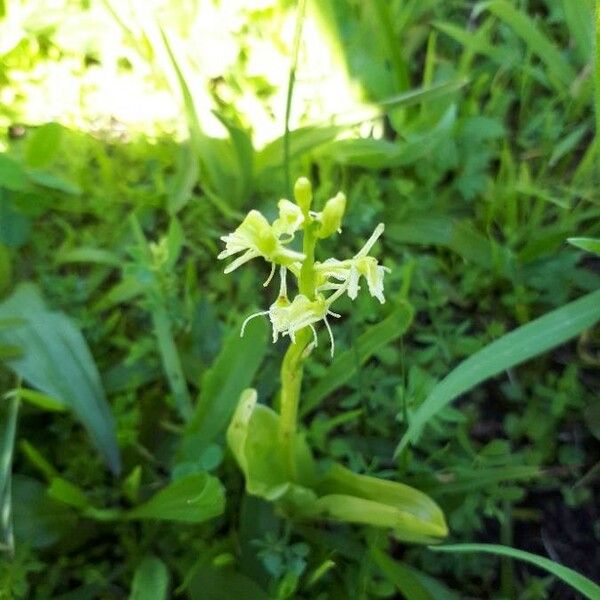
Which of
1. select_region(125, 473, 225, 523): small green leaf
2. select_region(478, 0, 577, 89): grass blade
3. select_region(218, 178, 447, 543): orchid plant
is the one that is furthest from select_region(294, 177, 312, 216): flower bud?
select_region(478, 0, 577, 89): grass blade

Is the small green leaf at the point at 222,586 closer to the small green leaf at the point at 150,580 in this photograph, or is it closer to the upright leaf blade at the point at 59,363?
the small green leaf at the point at 150,580

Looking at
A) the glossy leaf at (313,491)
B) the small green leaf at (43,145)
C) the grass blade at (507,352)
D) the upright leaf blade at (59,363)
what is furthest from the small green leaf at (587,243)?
the small green leaf at (43,145)

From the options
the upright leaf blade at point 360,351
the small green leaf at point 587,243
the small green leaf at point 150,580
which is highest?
the small green leaf at point 587,243

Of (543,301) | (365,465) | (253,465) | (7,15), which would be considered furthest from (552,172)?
(7,15)

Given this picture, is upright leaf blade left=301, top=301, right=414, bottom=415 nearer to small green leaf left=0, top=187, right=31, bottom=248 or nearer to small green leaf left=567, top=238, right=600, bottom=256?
small green leaf left=567, top=238, right=600, bottom=256

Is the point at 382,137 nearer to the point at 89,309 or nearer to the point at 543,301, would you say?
the point at 543,301

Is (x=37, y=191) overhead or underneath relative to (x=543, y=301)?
overhead
